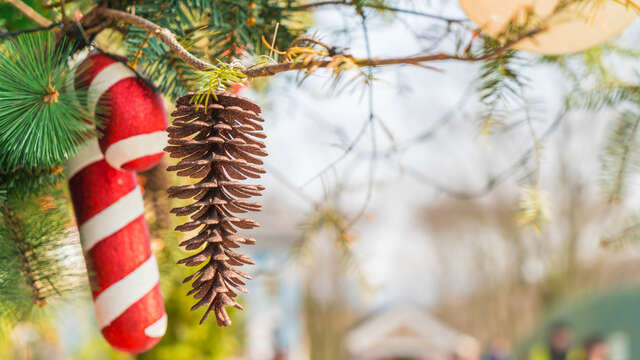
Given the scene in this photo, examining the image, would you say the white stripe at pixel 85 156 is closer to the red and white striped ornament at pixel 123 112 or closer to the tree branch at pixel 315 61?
the red and white striped ornament at pixel 123 112

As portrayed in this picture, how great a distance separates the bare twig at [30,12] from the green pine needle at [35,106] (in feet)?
0.13

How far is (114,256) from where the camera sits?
44cm

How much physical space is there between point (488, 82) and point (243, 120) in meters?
0.18

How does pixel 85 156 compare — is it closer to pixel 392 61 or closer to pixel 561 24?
pixel 392 61

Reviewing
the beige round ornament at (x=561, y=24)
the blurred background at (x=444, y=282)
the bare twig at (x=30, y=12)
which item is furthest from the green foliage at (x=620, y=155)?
the blurred background at (x=444, y=282)

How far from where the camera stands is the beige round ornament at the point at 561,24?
14.5 inches

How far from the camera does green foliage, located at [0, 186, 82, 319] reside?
40 cm

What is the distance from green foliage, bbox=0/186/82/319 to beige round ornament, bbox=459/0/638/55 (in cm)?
36

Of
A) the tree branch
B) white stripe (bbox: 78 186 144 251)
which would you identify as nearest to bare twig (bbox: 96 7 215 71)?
the tree branch

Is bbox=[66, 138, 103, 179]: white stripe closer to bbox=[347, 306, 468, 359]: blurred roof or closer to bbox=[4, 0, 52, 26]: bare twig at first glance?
bbox=[4, 0, 52, 26]: bare twig

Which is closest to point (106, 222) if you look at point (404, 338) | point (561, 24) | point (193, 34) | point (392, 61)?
point (193, 34)

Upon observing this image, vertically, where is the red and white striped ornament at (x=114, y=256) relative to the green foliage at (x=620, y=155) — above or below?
below

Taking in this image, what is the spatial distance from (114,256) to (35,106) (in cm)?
13

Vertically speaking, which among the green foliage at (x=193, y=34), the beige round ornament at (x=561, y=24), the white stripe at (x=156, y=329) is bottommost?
the white stripe at (x=156, y=329)
